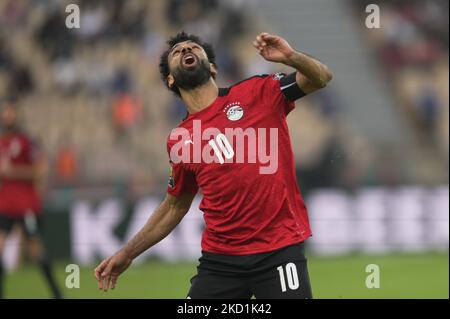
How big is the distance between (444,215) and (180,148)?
27.9 feet

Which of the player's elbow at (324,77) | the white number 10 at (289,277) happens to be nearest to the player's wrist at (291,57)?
the player's elbow at (324,77)

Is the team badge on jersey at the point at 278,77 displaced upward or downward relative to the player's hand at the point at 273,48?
downward

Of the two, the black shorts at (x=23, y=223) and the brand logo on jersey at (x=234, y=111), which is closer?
the brand logo on jersey at (x=234, y=111)

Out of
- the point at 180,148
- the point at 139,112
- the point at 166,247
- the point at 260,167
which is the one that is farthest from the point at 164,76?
the point at 139,112

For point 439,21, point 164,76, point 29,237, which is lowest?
point 29,237

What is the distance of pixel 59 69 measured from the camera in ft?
59.7

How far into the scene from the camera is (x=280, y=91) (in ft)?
17.9

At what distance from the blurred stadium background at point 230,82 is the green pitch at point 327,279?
0.03 meters

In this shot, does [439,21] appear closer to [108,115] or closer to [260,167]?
[108,115]

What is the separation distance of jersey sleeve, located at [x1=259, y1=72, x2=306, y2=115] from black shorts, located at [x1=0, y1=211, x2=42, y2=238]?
19.0 ft

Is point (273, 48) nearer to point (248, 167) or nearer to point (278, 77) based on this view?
point (278, 77)

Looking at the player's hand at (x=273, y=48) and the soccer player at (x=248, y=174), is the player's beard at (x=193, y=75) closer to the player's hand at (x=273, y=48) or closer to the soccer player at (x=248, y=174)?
the soccer player at (x=248, y=174)

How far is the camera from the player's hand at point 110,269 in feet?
18.9

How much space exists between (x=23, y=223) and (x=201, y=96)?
5582 mm
